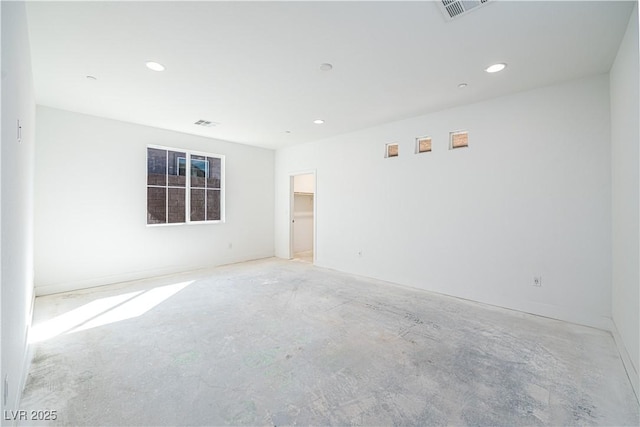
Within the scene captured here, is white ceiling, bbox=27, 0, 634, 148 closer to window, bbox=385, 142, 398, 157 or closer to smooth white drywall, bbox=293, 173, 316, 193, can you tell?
window, bbox=385, 142, 398, 157

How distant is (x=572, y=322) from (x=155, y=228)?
631 cm

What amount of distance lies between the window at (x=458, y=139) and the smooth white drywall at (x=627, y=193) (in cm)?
143

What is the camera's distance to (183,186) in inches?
207

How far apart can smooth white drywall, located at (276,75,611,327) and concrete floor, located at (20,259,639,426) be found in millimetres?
461

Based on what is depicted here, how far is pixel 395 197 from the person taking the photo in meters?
4.55

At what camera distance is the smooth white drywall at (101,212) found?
3834 mm

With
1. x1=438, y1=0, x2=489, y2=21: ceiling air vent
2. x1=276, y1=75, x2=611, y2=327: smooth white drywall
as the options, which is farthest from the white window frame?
x1=438, y1=0, x2=489, y2=21: ceiling air vent

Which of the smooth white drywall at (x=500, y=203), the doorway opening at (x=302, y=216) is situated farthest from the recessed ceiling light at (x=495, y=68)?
the doorway opening at (x=302, y=216)

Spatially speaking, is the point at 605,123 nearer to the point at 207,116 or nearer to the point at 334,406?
the point at 334,406

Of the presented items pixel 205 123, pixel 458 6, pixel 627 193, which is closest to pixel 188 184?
pixel 205 123

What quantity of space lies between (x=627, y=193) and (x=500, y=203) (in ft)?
4.08

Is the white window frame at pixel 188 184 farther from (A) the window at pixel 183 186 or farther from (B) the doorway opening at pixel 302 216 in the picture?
(B) the doorway opening at pixel 302 216

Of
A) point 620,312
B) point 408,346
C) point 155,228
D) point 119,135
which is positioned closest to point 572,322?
point 620,312

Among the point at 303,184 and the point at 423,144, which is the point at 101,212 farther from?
the point at 423,144
